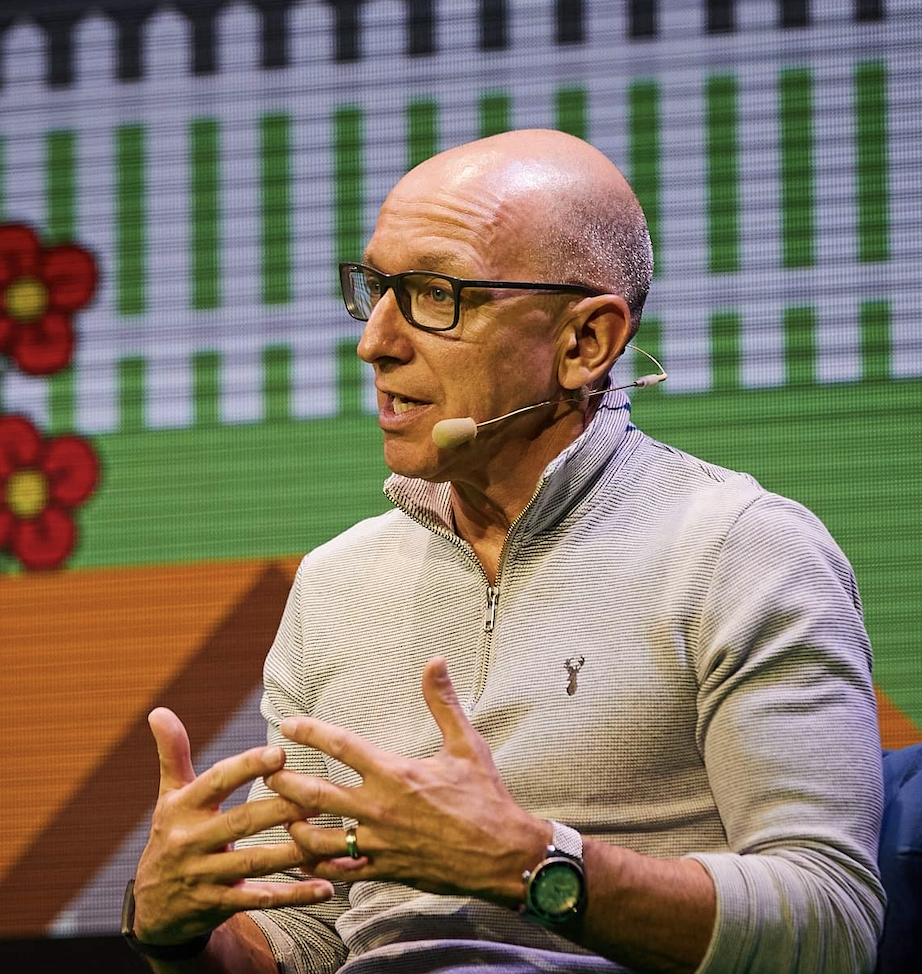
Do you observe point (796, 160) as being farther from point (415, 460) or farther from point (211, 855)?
point (211, 855)

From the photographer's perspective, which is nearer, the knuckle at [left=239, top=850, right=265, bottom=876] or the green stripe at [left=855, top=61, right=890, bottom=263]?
the knuckle at [left=239, top=850, right=265, bottom=876]

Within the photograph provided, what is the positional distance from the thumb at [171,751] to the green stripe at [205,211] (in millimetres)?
1356

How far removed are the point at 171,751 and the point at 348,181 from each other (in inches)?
57.5

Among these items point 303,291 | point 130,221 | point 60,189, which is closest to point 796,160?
point 303,291

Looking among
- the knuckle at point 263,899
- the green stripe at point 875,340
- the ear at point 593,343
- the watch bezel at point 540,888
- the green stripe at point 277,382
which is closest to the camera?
the watch bezel at point 540,888

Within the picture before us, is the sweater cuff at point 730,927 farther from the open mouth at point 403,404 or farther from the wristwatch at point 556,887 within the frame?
the open mouth at point 403,404

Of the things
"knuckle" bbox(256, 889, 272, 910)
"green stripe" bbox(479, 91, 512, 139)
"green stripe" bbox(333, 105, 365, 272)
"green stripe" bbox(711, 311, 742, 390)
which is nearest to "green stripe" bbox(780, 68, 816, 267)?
"green stripe" bbox(711, 311, 742, 390)

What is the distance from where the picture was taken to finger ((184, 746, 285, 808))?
51.1 inches

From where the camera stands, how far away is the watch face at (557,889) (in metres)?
1.22

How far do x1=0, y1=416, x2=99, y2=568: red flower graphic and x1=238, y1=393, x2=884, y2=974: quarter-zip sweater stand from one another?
39.3 inches

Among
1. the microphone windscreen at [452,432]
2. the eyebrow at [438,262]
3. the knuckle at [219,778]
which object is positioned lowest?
the knuckle at [219,778]

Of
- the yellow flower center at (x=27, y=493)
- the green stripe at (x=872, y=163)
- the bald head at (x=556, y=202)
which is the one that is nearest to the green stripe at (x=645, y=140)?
the green stripe at (x=872, y=163)

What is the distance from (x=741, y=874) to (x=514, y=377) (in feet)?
2.06

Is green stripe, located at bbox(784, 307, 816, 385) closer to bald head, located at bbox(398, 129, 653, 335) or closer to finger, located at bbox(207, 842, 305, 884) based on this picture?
bald head, located at bbox(398, 129, 653, 335)
